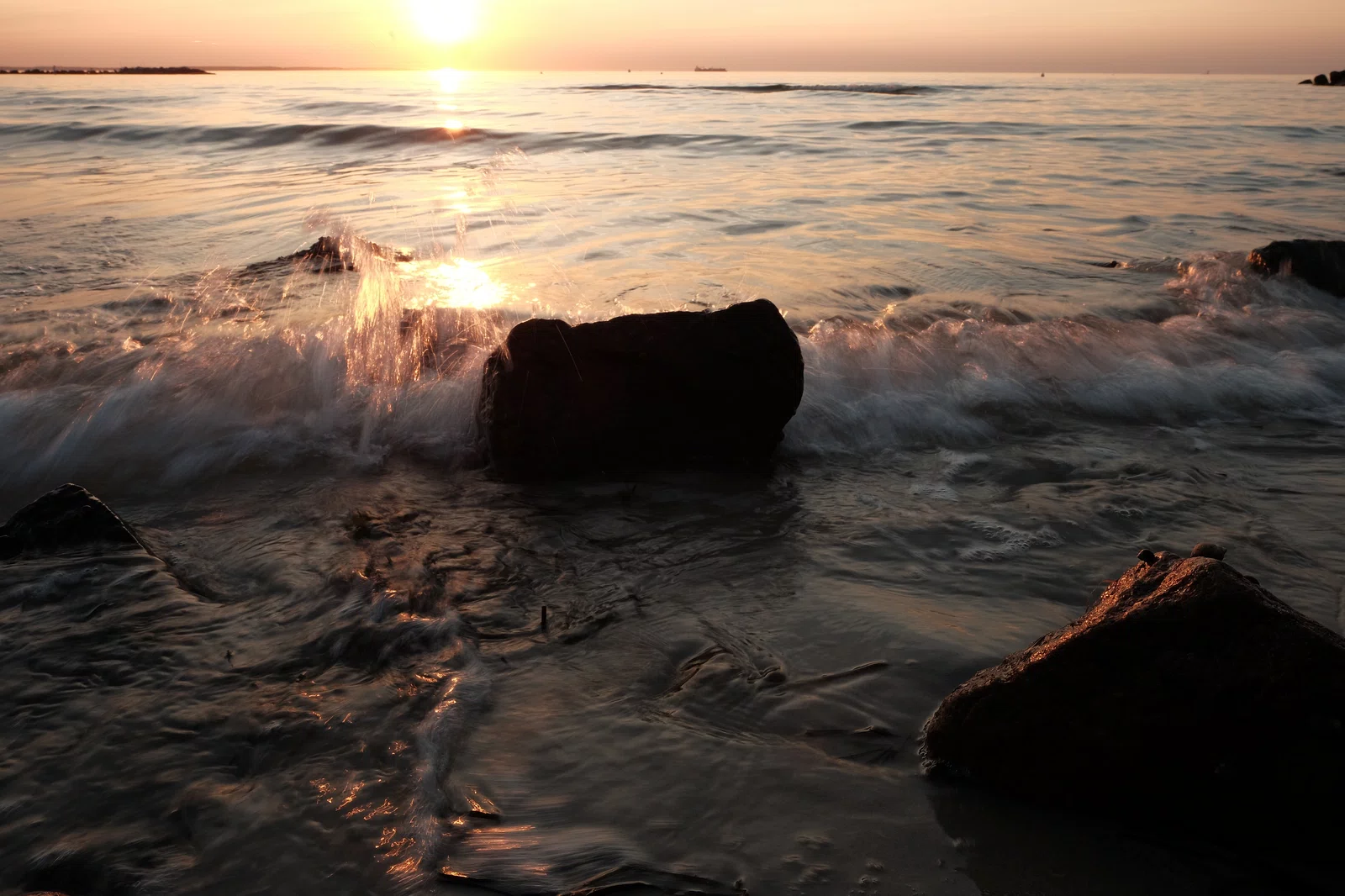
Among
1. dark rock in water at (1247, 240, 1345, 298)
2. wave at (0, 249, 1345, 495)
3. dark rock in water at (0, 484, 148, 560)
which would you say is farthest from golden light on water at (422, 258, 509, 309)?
dark rock in water at (1247, 240, 1345, 298)

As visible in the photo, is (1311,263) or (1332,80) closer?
(1311,263)

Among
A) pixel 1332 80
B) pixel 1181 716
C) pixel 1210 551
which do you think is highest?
pixel 1332 80

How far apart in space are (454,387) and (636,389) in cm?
116

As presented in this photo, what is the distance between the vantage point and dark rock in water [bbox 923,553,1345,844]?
1820mm

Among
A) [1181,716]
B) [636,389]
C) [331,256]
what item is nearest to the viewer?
[1181,716]

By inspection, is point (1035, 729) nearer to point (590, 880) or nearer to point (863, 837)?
point (863, 837)

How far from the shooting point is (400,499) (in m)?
3.78

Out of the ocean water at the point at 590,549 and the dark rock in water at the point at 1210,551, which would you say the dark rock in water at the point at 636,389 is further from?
the dark rock in water at the point at 1210,551

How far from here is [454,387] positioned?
468 centimetres

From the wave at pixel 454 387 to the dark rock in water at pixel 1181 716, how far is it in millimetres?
2403

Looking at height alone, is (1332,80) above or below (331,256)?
above

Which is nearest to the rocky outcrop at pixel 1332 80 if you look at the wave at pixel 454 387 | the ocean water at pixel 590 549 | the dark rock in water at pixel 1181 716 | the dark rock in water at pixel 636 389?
the ocean water at pixel 590 549

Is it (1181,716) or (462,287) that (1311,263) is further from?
(1181,716)

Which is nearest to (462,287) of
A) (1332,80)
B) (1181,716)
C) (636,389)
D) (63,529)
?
(636,389)
